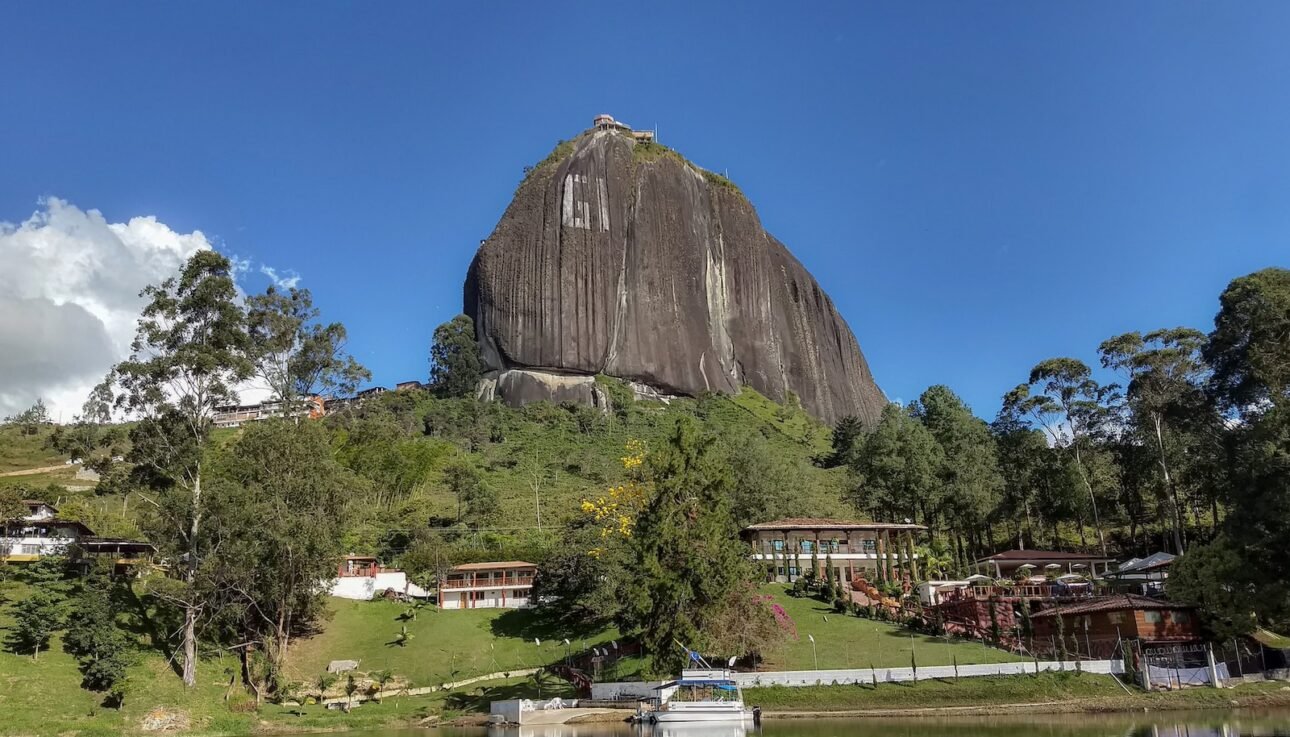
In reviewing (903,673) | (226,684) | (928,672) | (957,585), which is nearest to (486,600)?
(226,684)

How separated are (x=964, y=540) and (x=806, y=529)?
810 inches

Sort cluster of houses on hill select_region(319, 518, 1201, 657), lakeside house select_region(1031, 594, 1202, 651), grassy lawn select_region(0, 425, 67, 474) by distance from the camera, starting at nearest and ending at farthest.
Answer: lakeside house select_region(1031, 594, 1202, 651), cluster of houses on hill select_region(319, 518, 1201, 657), grassy lawn select_region(0, 425, 67, 474)

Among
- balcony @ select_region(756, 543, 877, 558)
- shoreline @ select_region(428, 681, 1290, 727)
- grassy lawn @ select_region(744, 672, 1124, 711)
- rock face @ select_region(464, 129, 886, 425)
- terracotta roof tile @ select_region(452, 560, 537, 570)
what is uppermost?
rock face @ select_region(464, 129, 886, 425)

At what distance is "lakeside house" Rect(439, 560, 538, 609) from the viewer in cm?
5003

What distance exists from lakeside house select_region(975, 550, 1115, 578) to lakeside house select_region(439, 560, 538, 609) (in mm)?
26611

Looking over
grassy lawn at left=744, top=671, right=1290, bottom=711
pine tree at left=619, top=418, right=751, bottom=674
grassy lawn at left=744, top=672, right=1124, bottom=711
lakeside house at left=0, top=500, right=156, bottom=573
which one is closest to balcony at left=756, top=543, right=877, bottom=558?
pine tree at left=619, top=418, right=751, bottom=674

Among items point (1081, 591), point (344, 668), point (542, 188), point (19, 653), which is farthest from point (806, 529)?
point (542, 188)

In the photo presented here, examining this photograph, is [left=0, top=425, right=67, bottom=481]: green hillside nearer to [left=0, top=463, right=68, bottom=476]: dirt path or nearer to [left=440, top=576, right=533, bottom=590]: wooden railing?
[left=0, top=463, right=68, bottom=476]: dirt path

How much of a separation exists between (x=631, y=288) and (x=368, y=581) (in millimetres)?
68563

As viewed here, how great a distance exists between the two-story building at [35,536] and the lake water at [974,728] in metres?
25.7

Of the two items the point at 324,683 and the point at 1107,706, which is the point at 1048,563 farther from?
the point at 324,683

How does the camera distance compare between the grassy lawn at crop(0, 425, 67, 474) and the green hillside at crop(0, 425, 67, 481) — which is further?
the grassy lawn at crop(0, 425, 67, 474)

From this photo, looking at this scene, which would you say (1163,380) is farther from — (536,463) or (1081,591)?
(536,463)

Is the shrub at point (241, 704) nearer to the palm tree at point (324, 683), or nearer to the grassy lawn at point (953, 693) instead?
the palm tree at point (324, 683)
